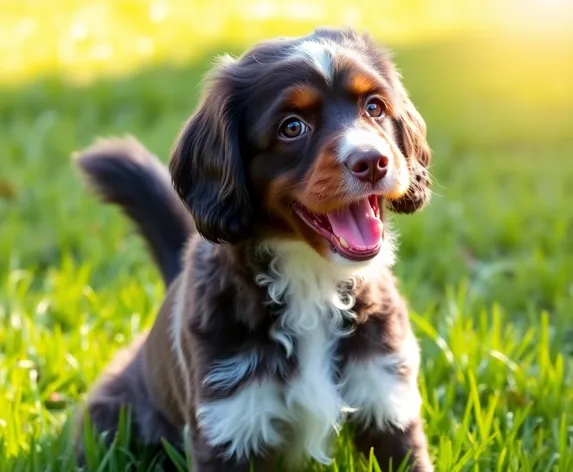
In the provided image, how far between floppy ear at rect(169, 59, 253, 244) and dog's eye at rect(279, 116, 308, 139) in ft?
0.52

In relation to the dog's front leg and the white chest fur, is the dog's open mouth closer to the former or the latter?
the white chest fur

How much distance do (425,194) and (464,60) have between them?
6075mm

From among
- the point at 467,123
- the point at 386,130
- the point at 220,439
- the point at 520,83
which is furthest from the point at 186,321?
the point at 520,83

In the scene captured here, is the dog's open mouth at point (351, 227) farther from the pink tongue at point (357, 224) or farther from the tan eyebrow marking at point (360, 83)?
the tan eyebrow marking at point (360, 83)

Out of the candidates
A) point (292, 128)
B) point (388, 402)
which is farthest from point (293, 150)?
point (388, 402)

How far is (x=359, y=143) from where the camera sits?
278 centimetres

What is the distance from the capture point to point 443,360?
407 cm

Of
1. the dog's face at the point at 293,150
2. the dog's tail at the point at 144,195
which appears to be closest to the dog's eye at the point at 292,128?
the dog's face at the point at 293,150

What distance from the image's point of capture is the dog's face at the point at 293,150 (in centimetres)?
284

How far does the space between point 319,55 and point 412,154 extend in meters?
0.52

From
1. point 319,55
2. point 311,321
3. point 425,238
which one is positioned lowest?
point 425,238

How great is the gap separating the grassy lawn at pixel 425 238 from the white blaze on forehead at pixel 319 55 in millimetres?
1315

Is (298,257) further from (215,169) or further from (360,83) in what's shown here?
(360,83)

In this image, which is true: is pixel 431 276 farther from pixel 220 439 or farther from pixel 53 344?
pixel 220 439
